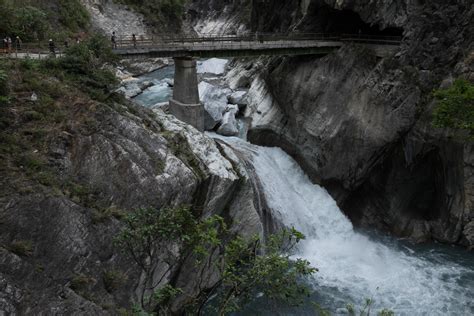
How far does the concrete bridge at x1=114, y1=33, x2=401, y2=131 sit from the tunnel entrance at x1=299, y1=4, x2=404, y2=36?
6.71 feet

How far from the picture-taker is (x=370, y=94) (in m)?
25.1

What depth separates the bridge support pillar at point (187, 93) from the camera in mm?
28844

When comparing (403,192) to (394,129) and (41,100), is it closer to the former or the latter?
(394,129)

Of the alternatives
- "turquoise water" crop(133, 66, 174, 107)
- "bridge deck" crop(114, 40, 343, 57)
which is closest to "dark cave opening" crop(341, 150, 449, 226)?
"bridge deck" crop(114, 40, 343, 57)

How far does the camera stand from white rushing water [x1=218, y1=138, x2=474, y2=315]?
1952 cm

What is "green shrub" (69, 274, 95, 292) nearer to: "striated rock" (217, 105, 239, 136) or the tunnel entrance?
"striated rock" (217, 105, 239, 136)

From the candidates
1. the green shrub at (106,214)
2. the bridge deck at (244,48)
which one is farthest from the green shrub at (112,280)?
the bridge deck at (244,48)

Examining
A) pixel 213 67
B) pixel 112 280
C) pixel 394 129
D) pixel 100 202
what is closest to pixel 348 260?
pixel 394 129

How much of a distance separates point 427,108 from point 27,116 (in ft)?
69.3

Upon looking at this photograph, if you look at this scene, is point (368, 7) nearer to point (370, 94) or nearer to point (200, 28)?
point (370, 94)

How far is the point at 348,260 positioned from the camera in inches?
900

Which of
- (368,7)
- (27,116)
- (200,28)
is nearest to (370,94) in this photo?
(368,7)

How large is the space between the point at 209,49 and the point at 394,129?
14089mm

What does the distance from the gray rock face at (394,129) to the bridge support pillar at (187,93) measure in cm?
742
